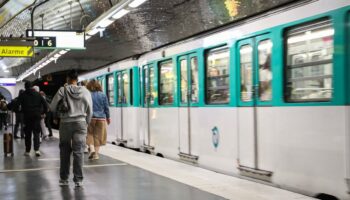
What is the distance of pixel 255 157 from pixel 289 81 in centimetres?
135

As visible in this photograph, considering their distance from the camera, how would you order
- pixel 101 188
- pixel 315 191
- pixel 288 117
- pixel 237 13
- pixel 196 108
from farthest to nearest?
pixel 237 13
pixel 196 108
pixel 101 188
pixel 288 117
pixel 315 191

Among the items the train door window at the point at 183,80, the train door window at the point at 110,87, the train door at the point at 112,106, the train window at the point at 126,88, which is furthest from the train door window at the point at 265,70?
the train door window at the point at 110,87

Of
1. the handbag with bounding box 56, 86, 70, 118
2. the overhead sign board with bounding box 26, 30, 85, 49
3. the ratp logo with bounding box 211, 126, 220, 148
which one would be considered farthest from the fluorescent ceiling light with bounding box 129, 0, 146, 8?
the overhead sign board with bounding box 26, 30, 85, 49

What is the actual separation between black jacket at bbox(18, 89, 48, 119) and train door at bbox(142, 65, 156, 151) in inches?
97.9

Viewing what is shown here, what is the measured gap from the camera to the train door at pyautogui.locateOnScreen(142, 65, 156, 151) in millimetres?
11883

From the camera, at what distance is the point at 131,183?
7.44m

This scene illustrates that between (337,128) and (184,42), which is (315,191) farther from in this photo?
(184,42)

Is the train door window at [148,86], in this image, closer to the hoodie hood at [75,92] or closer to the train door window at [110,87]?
the train door window at [110,87]

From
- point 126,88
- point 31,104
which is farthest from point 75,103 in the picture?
point 126,88

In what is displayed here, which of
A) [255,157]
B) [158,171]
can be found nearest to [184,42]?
[158,171]

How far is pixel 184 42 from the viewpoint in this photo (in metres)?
9.84

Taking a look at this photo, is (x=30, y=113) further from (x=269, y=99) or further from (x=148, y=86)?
(x=269, y=99)

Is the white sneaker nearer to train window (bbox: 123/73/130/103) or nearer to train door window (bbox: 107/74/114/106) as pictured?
train window (bbox: 123/73/130/103)

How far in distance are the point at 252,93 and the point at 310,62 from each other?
4.38 ft
